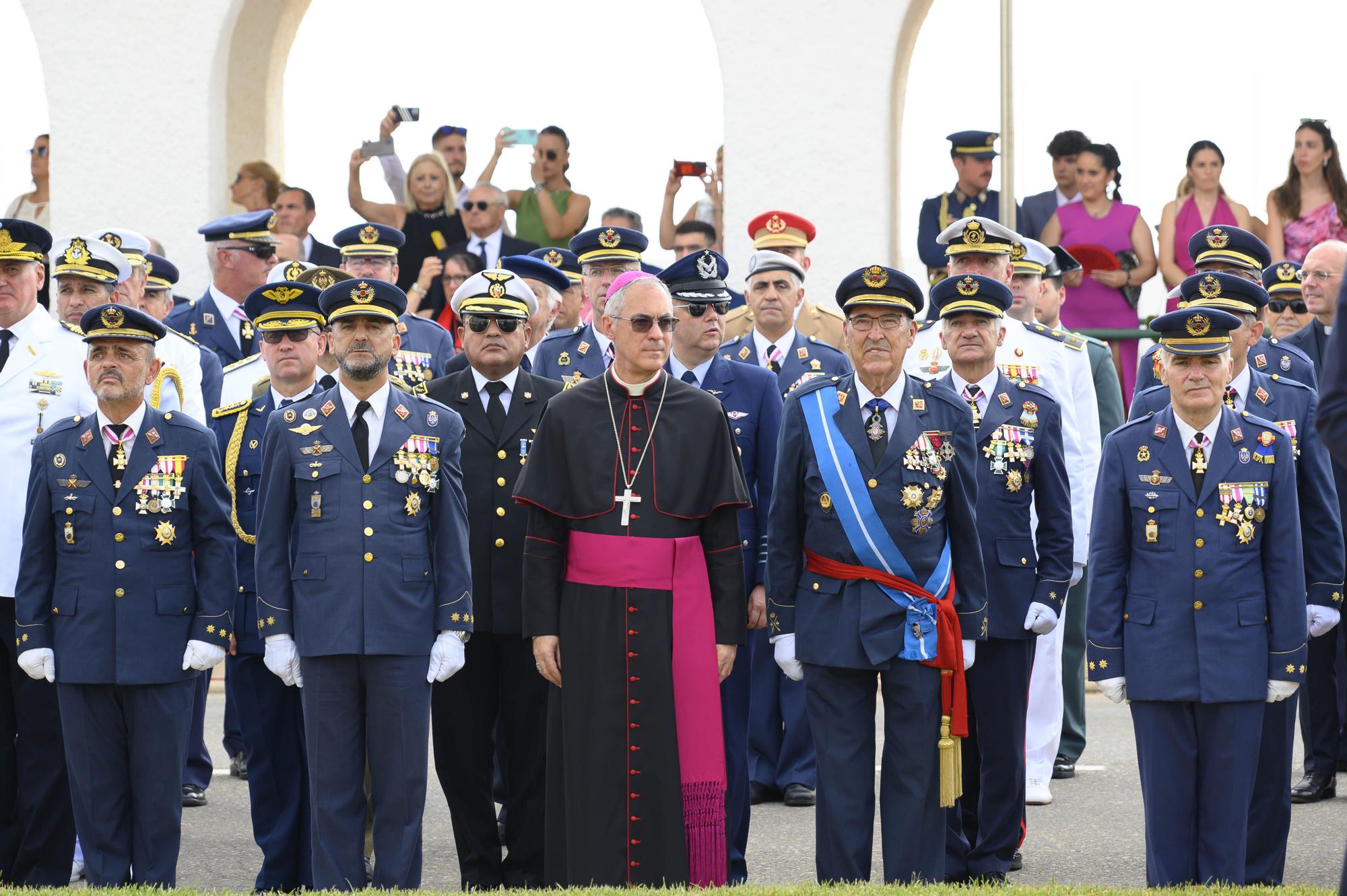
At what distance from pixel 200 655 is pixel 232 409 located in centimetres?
143

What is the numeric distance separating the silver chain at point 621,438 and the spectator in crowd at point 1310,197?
243 inches

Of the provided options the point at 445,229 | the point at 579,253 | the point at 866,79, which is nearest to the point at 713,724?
the point at 579,253

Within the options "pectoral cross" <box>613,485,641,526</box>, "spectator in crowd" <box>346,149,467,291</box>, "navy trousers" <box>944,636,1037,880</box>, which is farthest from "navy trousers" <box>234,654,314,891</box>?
"spectator in crowd" <box>346,149,467,291</box>

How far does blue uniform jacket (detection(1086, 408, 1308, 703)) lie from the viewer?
19.3 feet

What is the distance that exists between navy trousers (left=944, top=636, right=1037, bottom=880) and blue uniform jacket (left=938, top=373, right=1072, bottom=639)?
0.46 ft

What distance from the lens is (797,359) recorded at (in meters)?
8.12

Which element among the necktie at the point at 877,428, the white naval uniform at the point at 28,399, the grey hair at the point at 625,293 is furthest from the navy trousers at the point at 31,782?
the necktie at the point at 877,428

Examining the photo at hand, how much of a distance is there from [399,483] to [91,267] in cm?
208

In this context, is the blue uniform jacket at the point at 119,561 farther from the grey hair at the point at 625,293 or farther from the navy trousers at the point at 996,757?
the navy trousers at the point at 996,757

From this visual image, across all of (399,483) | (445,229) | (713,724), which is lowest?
(713,724)

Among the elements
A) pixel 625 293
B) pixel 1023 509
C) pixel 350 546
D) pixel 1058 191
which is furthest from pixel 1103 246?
pixel 350 546

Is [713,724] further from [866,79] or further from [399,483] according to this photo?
A: [866,79]

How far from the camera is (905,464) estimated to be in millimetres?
5871

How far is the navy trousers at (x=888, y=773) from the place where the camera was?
5.83m
